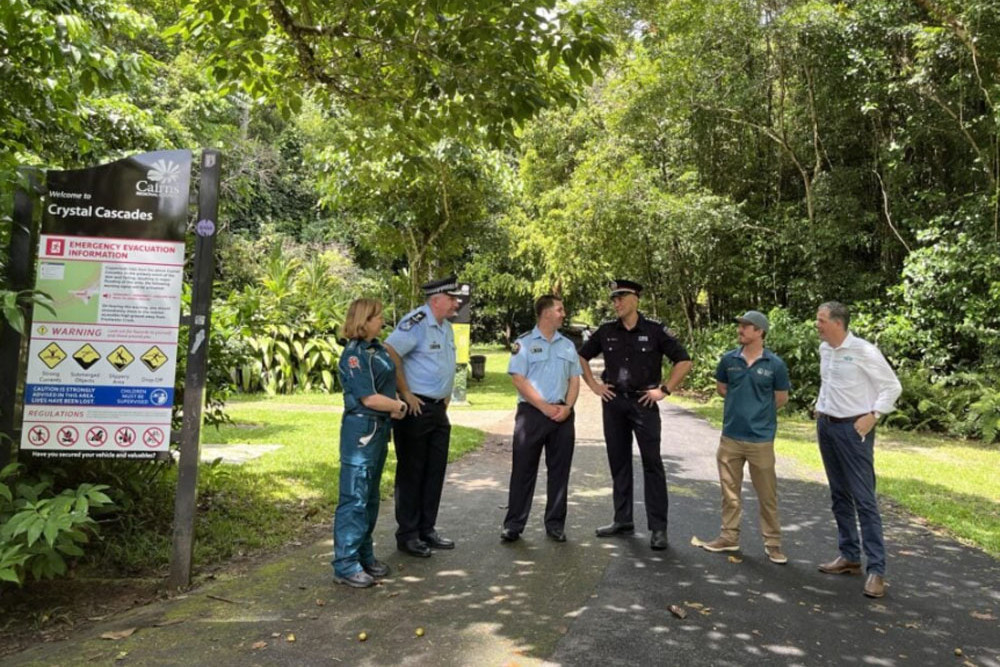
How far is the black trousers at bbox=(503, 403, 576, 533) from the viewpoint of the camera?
218 inches

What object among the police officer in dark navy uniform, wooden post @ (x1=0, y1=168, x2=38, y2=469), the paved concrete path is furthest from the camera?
the police officer in dark navy uniform

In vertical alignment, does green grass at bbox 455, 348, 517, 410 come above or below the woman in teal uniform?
below

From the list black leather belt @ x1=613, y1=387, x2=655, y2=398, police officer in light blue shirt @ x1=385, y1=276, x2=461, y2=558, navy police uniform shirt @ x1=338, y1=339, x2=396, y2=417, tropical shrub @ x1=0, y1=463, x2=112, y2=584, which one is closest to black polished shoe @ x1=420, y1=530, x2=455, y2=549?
police officer in light blue shirt @ x1=385, y1=276, x2=461, y2=558

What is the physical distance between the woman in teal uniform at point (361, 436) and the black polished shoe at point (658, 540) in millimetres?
2043

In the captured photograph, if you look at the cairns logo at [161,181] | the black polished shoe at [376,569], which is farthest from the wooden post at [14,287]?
the black polished shoe at [376,569]

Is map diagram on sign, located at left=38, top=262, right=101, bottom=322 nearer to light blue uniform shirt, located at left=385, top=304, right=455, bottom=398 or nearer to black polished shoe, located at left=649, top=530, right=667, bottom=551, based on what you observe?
light blue uniform shirt, located at left=385, top=304, right=455, bottom=398

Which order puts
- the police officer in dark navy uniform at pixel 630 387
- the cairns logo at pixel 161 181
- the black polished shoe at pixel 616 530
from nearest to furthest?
the cairns logo at pixel 161 181, the police officer in dark navy uniform at pixel 630 387, the black polished shoe at pixel 616 530

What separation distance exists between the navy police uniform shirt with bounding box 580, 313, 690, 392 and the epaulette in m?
1.59

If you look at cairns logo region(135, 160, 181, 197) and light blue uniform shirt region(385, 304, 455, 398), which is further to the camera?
light blue uniform shirt region(385, 304, 455, 398)

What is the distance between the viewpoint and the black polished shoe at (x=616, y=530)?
5707 mm

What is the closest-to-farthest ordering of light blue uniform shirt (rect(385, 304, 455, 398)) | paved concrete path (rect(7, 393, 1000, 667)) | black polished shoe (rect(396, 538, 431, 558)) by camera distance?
1. paved concrete path (rect(7, 393, 1000, 667))
2. black polished shoe (rect(396, 538, 431, 558))
3. light blue uniform shirt (rect(385, 304, 455, 398))

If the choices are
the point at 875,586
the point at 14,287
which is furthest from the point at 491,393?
the point at 14,287

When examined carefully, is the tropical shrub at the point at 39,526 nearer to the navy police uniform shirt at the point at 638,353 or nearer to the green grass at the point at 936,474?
the navy police uniform shirt at the point at 638,353

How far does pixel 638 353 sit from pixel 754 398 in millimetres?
945
